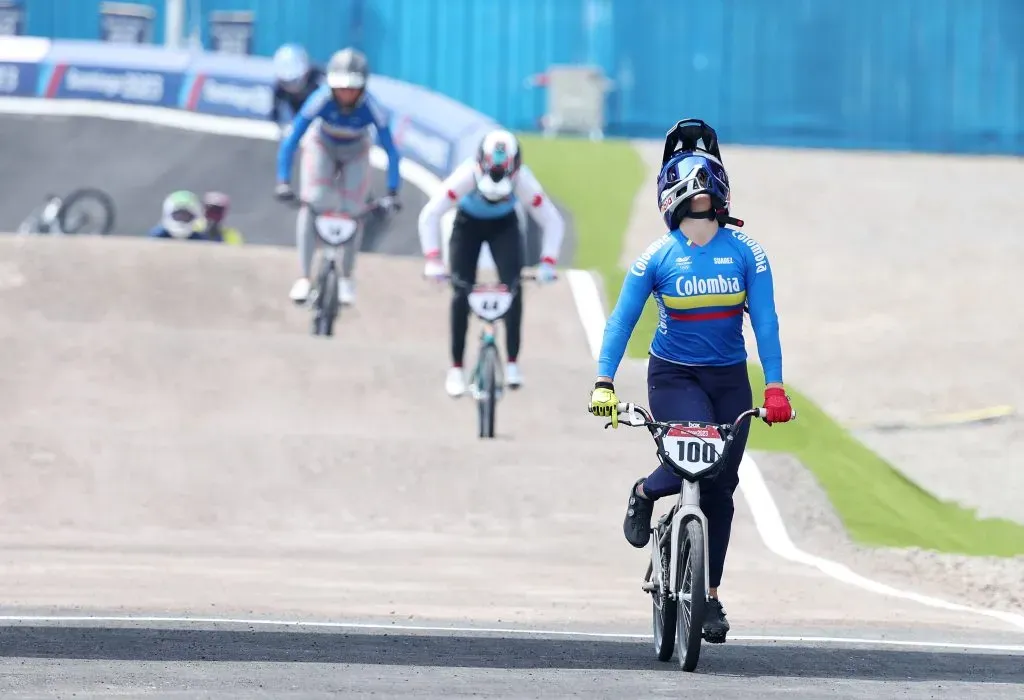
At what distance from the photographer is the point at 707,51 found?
34594mm

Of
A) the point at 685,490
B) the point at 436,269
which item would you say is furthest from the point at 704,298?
the point at 436,269

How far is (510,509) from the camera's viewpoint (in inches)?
492

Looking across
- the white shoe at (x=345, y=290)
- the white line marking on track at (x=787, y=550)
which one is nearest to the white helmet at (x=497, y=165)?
the white line marking on track at (x=787, y=550)

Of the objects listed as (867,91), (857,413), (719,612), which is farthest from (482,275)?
(867,91)

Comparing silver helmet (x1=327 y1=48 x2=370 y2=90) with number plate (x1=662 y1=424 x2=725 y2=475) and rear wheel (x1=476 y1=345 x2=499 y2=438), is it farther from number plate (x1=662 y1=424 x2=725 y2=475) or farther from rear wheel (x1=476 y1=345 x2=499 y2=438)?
number plate (x1=662 y1=424 x2=725 y2=475)

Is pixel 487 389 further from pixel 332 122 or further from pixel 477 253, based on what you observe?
pixel 332 122

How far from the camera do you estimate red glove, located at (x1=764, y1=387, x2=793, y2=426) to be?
711 centimetres

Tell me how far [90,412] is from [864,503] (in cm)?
576

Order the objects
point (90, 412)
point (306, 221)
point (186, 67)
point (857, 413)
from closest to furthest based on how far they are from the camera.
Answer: point (90, 412)
point (306, 221)
point (857, 413)
point (186, 67)

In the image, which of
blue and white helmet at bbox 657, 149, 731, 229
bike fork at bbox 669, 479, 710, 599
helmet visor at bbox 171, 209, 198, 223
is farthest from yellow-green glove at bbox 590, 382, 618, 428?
helmet visor at bbox 171, 209, 198, 223

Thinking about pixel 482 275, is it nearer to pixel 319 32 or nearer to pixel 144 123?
pixel 144 123

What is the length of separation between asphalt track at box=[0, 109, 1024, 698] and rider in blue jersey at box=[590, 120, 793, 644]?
0.76 meters

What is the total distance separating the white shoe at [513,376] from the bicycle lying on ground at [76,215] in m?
11.2

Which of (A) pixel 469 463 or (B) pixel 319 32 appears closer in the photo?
(A) pixel 469 463
